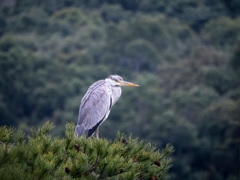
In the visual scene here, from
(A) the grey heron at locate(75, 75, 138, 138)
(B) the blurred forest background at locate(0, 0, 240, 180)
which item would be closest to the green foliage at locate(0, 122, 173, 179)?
(A) the grey heron at locate(75, 75, 138, 138)

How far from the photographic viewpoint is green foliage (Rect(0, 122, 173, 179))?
320cm

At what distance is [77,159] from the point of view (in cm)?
347

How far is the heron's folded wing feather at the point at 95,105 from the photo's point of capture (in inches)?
256

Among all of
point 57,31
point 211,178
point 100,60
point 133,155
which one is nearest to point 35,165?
point 133,155

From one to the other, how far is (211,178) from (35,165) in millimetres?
22633

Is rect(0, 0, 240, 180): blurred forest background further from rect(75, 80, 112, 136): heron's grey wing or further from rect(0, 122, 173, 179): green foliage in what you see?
rect(0, 122, 173, 179): green foliage

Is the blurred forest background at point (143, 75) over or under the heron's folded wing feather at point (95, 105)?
under

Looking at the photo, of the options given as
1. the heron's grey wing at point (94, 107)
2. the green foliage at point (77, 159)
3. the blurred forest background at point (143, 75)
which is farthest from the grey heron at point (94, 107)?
the blurred forest background at point (143, 75)

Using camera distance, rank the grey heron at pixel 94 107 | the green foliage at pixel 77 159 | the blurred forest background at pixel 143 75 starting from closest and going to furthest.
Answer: the green foliage at pixel 77 159, the grey heron at pixel 94 107, the blurred forest background at pixel 143 75

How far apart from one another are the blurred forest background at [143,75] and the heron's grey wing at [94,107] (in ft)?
61.1

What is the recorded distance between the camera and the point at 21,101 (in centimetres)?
3431

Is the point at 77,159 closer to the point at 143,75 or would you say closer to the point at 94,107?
the point at 94,107

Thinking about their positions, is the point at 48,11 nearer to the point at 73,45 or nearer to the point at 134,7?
the point at 134,7

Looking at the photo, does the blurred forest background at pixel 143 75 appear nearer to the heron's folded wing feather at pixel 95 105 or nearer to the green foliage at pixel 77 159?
the heron's folded wing feather at pixel 95 105
